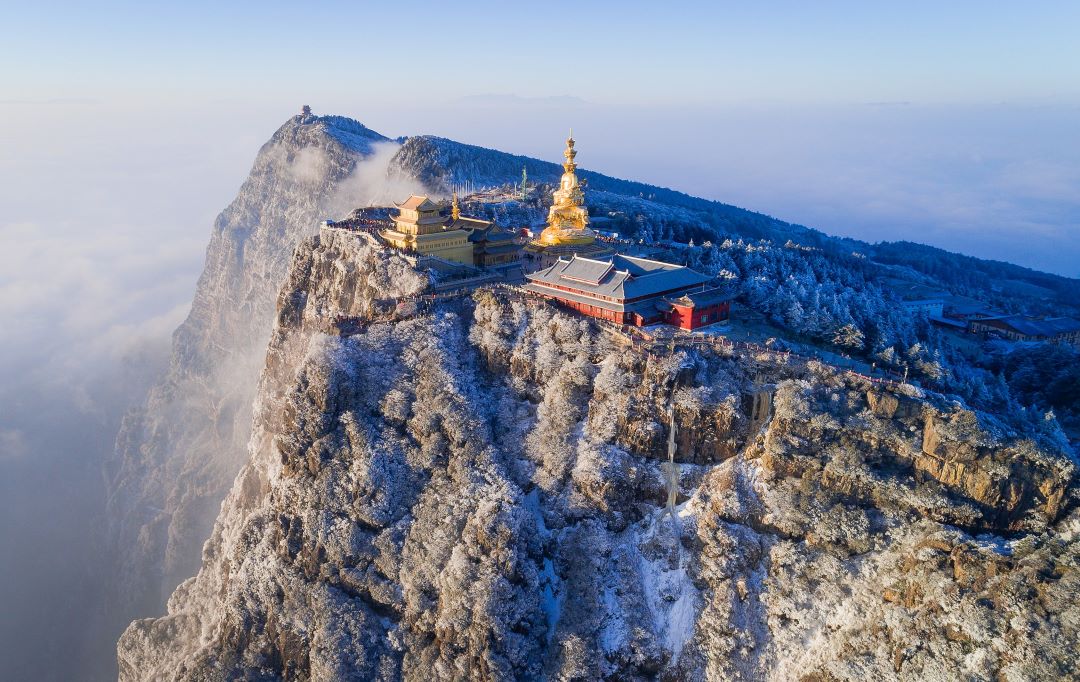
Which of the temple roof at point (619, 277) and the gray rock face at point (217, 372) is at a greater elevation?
the temple roof at point (619, 277)

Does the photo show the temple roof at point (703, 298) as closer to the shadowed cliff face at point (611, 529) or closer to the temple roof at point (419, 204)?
the shadowed cliff face at point (611, 529)

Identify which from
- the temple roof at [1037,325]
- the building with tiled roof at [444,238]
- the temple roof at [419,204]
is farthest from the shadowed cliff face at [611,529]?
the temple roof at [1037,325]

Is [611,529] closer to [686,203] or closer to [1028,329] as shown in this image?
[1028,329]

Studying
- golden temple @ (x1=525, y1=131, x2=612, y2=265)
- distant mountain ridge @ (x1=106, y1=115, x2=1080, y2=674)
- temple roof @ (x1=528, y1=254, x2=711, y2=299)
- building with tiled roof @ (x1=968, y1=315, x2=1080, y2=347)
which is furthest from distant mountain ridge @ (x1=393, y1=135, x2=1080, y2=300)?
temple roof @ (x1=528, y1=254, x2=711, y2=299)

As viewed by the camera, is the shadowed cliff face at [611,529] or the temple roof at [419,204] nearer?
the shadowed cliff face at [611,529]

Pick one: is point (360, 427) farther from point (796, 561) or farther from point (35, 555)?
point (35, 555)

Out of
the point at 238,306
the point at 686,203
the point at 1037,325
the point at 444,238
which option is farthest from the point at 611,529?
the point at 686,203

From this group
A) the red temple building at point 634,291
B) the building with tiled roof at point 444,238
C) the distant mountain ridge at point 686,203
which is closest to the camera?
the red temple building at point 634,291
